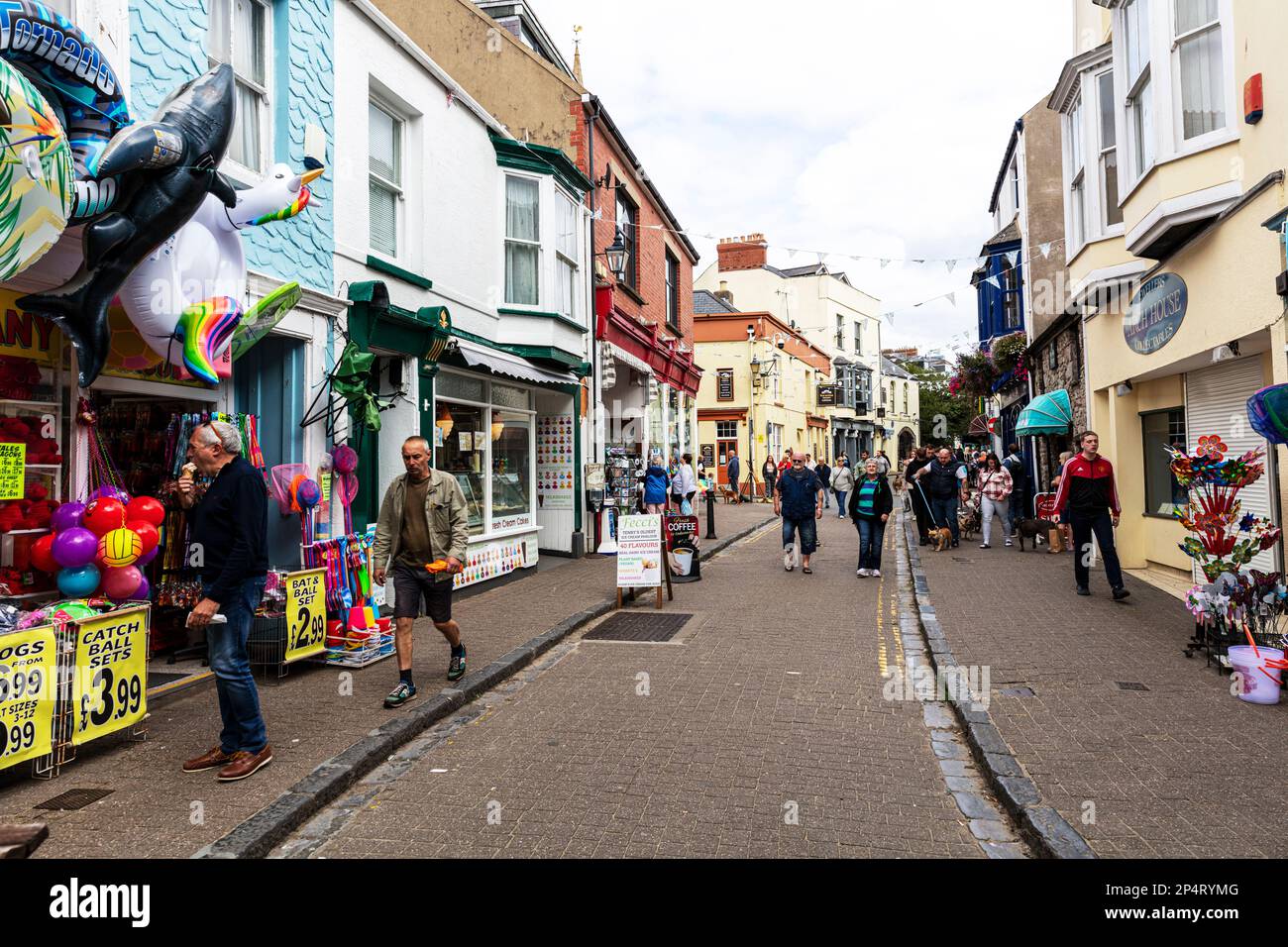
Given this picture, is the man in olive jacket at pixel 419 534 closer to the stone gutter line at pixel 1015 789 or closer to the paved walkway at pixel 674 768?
the paved walkway at pixel 674 768

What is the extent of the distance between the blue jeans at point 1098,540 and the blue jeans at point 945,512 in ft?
18.5

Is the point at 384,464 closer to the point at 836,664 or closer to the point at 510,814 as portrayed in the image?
the point at 836,664

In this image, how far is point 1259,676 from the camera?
5676 millimetres

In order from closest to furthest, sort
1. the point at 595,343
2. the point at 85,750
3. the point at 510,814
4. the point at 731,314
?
the point at 510,814
the point at 85,750
the point at 595,343
the point at 731,314

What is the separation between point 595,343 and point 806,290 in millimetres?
31859

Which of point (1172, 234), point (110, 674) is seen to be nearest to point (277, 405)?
point (110, 674)

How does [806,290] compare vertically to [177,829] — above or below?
above

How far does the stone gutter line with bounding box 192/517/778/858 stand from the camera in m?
3.80

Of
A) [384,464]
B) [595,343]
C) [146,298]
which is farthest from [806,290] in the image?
[146,298]

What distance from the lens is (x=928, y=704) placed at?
6.18 metres

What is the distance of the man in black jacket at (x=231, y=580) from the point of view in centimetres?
460

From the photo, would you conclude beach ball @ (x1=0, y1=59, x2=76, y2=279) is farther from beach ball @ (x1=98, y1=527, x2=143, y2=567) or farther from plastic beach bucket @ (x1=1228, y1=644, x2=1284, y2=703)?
plastic beach bucket @ (x1=1228, y1=644, x2=1284, y2=703)

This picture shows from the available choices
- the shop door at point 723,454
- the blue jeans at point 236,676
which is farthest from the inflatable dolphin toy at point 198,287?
the shop door at point 723,454

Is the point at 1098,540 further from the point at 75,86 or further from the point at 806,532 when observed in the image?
the point at 75,86
